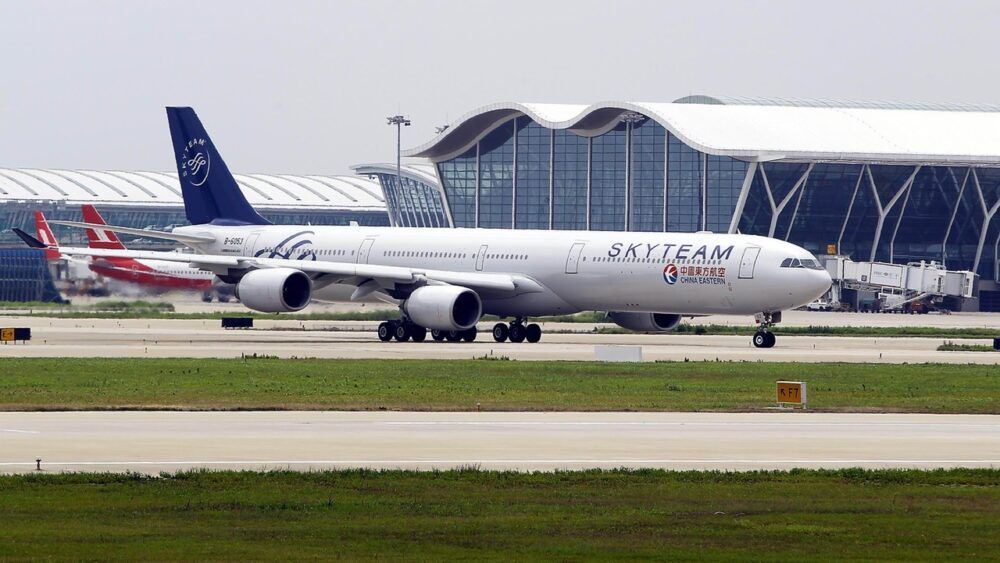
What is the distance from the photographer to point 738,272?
2235 inches

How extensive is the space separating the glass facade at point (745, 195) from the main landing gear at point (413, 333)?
195ft

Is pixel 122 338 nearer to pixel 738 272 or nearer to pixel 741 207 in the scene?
pixel 738 272

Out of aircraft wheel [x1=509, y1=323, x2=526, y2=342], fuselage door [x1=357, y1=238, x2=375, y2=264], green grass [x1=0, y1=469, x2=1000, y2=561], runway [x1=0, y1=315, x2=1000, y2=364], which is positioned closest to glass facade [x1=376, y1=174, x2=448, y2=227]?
runway [x1=0, y1=315, x2=1000, y2=364]

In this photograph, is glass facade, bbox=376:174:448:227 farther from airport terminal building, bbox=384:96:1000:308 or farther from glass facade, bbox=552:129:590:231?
glass facade, bbox=552:129:590:231

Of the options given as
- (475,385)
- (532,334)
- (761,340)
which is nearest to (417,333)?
(532,334)

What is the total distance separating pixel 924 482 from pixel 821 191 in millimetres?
100526

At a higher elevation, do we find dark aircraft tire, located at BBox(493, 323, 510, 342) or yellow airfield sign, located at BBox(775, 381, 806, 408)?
yellow airfield sign, located at BBox(775, 381, 806, 408)

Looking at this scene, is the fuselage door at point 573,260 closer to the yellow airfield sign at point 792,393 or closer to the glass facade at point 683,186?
the yellow airfield sign at point 792,393

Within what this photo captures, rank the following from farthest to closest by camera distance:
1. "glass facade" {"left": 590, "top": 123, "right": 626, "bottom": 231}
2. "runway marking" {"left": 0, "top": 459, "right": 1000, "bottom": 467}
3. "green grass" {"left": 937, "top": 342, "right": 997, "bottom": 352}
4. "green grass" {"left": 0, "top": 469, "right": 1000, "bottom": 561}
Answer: "glass facade" {"left": 590, "top": 123, "right": 626, "bottom": 231}
"green grass" {"left": 937, "top": 342, "right": 997, "bottom": 352}
"runway marking" {"left": 0, "top": 459, "right": 1000, "bottom": 467}
"green grass" {"left": 0, "top": 469, "right": 1000, "bottom": 561}

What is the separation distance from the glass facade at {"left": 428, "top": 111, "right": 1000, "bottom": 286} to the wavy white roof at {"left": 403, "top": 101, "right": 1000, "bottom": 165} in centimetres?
125

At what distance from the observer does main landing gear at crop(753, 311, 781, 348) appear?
2287 inches

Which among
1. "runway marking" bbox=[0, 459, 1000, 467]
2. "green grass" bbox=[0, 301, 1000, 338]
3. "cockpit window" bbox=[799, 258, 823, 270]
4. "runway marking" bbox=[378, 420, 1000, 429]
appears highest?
"cockpit window" bbox=[799, 258, 823, 270]

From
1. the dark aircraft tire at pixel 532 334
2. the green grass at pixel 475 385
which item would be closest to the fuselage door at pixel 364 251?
the dark aircraft tire at pixel 532 334

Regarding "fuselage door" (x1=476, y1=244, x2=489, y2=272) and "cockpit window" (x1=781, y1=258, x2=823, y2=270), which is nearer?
"cockpit window" (x1=781, y1=258, x2=823, y2=270)
